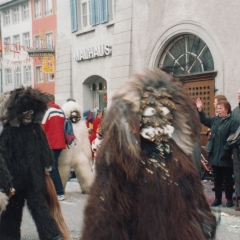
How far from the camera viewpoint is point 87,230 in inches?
125

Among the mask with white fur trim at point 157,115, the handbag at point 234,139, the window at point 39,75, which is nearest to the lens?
the mask with white fur trim at point 157,115

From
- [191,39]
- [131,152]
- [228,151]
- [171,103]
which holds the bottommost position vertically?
[228,151]

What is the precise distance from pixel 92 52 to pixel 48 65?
10.8 metres

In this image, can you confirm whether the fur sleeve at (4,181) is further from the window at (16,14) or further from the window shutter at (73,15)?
the window at (16,14)

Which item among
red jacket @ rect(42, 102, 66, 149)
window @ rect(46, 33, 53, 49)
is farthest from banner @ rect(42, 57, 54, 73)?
red jacket @ rect(42, 102, 66, 149)

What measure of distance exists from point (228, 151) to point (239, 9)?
16.3 ft

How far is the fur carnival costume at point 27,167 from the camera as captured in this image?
6051 millimetres

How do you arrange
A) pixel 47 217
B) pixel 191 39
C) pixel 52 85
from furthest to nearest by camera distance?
pixel 52 85 → pixel 191 39 → pixel 47 217

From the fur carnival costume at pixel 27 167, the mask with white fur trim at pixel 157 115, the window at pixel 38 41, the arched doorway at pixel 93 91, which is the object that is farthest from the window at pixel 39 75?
the mask with white fur trim at pixel 157 115

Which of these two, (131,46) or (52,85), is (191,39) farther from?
(52,85)

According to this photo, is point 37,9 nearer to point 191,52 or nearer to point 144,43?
point 144,43

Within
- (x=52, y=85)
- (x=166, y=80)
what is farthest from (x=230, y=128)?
(x=52, y=85)

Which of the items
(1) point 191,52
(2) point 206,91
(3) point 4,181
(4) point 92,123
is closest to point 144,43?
(1) point 191,52

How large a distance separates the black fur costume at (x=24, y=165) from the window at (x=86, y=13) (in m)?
14.9
